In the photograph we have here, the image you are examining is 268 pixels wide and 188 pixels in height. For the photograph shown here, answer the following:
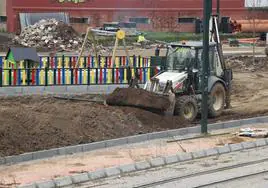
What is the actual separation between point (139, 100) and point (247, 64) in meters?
22.3

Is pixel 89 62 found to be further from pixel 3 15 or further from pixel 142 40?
pixel 3 15

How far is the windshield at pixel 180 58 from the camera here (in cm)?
2066

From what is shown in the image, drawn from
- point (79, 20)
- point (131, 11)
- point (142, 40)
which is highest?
point (131, 11)

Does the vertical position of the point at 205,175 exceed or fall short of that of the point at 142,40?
it falls short

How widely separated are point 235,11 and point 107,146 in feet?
213

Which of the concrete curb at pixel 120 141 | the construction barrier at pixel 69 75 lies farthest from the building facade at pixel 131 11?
the concrete curb at pixel 120 141

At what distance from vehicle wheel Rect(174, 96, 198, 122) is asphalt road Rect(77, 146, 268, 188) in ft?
17.5

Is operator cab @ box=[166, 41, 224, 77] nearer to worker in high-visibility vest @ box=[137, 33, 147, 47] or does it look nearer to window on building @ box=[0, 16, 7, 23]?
worker in high-visibility vest @ box=[137, 33, 147, 47]

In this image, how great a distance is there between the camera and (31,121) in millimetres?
15828

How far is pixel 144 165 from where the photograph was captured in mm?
13359

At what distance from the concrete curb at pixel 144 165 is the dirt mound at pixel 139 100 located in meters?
4.08

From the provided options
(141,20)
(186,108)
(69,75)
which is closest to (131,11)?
(141,20)

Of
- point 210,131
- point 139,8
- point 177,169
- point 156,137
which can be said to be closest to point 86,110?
point 156,137

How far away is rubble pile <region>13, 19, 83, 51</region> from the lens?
5628 centimetres
